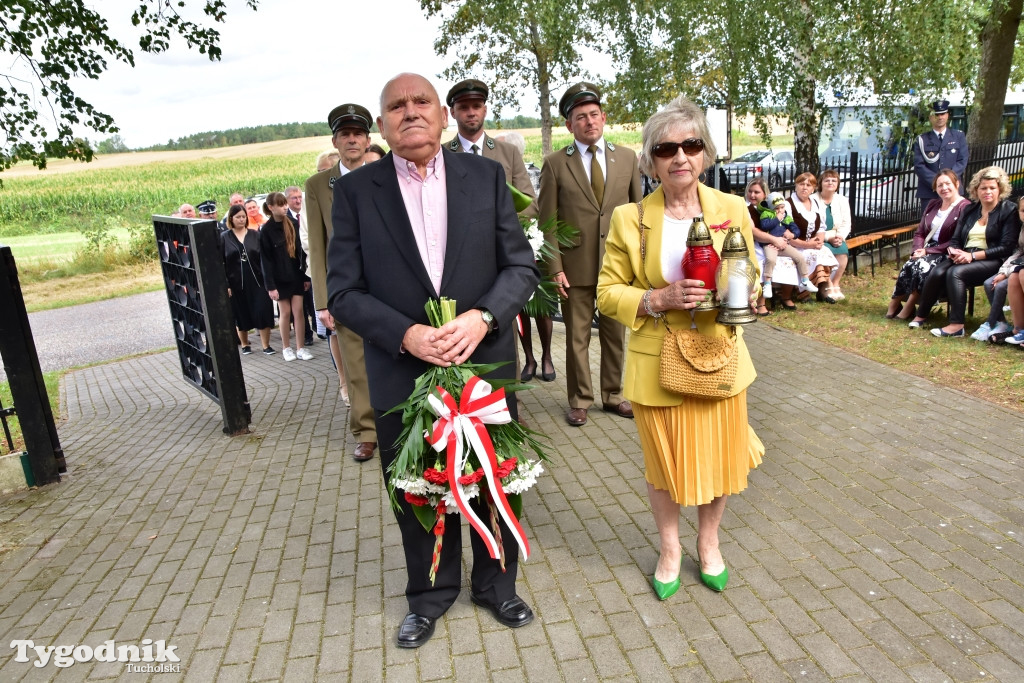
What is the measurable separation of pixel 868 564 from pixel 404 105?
2999 mm

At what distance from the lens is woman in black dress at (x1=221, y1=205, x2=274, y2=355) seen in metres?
9.95

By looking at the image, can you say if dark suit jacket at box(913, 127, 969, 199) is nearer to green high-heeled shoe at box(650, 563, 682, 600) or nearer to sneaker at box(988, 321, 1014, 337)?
sneaker at box(988, 321, 1014, 337)

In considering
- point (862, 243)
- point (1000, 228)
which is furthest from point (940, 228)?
point (862, 243)

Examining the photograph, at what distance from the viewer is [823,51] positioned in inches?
432

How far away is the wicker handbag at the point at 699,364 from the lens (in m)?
3.03

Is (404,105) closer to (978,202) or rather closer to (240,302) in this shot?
(978,202)

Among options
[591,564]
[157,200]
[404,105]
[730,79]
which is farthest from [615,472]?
[157,200]

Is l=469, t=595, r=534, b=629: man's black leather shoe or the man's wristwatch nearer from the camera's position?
the man's wristwatch

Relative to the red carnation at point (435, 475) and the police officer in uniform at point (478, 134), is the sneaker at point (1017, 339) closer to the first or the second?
the police officer in uniform at point (478, 134)

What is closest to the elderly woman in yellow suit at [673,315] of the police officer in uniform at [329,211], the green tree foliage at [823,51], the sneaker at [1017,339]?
the police officer in uniform at [329,211]

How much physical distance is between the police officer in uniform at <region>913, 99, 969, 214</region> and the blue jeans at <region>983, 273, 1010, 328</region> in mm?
4300

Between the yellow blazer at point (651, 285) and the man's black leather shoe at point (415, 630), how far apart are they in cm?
135

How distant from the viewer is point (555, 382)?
708cm

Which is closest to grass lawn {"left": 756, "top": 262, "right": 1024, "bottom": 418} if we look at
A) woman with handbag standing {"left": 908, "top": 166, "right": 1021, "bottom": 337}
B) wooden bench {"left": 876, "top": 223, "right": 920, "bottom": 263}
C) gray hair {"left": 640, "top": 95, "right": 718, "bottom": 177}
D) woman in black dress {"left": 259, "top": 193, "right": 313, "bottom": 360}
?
woman with handbag standing {"left": 908, "top": 166, "right": 1021, "bottom": 337}
